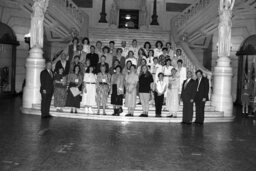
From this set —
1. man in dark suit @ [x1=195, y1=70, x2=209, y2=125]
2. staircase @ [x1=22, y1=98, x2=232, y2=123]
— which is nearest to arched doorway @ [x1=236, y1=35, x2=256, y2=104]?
staircase @ [x1=22, y1=98, x2=232, y2=123]

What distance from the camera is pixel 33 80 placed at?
1273 cm

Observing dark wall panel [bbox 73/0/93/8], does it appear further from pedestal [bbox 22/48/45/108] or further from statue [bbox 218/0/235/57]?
statue [bbox 218/0/235/57]

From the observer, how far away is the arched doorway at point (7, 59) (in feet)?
60.2

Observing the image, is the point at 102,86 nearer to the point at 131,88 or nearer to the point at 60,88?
the point at 131,88

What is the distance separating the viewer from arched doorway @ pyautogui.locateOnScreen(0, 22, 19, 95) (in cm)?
1834

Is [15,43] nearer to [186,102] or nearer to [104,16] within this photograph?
[104,16]

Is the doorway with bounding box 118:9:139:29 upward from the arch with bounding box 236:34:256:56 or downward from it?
upward

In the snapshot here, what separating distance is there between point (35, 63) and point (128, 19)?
14.6 metres

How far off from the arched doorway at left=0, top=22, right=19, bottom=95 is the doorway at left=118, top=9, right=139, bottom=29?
28.6 feet

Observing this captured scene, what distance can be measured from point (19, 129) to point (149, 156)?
377 centimetres

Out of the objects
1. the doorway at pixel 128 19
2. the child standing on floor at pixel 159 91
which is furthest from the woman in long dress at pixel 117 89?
the doorway at pixel 128 19

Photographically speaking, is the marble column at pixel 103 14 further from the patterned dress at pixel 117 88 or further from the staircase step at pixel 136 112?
the patterned dress at pixel 117 88

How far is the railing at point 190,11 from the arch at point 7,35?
28.1 feet

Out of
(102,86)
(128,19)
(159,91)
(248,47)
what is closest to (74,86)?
(102,86)
